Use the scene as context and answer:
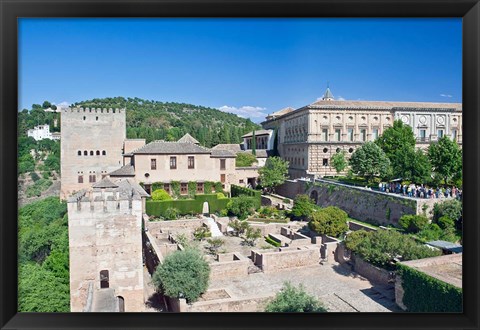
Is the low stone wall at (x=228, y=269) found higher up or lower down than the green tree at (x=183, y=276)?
lower down

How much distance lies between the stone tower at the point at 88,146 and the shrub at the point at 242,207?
7511mm

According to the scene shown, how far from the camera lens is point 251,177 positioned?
62.3ft

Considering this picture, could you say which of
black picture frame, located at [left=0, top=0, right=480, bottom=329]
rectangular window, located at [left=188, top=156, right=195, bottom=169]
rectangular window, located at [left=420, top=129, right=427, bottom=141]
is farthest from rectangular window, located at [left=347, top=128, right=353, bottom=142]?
black picture frame, located at [left=0, top=0, right=480, bottom=329]

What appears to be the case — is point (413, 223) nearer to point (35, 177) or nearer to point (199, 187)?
point (199, 187)

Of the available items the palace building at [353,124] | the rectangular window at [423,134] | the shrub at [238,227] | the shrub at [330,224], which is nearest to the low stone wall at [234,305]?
the shrub at [330,224]

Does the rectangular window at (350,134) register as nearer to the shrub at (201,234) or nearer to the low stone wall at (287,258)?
the shrub at (201,234)

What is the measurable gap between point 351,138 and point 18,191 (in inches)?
776

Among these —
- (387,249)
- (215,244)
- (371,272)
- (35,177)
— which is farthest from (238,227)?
(35,177)

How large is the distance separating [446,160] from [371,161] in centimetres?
319

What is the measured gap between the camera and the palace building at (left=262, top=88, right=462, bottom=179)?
2045 centimetres

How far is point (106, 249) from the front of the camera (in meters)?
6.16

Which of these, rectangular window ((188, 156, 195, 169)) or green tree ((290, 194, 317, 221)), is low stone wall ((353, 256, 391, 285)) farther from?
rectangular window ((188, 156, 195, 169))

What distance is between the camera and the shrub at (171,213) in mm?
13305

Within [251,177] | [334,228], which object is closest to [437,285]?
[334,228]
